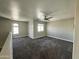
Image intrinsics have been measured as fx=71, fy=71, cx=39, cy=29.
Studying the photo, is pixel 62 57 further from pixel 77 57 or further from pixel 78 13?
pixel 78 13

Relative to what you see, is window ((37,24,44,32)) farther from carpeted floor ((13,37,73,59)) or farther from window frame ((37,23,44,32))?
carpeted floor ((13,37,73,59))

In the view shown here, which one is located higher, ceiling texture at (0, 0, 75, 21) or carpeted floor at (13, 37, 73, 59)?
ceiling texture at (0, 0, 75, 21)

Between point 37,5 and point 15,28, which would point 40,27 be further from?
point 37,5

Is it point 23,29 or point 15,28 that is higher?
point 15,28

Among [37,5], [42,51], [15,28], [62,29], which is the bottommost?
[42,51]

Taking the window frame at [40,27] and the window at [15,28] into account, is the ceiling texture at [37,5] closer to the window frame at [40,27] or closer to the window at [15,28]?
the window frame at [40,27]

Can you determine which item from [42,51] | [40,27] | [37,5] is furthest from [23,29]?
[37,5]

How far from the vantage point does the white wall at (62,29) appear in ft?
21.5

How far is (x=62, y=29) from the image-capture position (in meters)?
7.45

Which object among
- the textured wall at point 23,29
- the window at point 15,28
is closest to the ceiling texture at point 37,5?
the window at point 15,28

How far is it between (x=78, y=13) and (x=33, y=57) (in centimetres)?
316

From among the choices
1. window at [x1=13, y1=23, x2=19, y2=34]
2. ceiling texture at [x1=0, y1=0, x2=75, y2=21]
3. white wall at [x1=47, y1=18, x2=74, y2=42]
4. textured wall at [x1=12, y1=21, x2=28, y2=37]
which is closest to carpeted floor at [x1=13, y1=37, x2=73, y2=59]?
white wall at [x1=47, y1=18, x2=74, y2=42]

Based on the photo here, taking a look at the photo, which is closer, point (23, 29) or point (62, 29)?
point (62, 29)

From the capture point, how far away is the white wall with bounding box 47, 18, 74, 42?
655 centimetres
